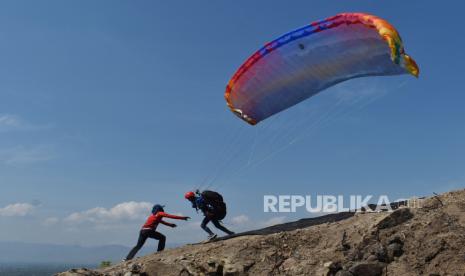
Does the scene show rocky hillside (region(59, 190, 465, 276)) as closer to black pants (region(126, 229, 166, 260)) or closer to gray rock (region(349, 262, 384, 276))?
gray rock (region(349, 262, 384, 276))

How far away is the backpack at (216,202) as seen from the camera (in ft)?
52.2

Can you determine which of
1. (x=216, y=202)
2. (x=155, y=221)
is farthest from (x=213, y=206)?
(x=155, y=221)

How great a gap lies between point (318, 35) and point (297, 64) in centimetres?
162

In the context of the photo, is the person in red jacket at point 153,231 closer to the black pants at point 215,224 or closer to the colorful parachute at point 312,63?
the black pants at point 215,224

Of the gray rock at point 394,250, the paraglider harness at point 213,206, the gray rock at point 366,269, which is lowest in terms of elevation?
the gray rock at point 366,269

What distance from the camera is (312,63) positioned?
1641 centimetres

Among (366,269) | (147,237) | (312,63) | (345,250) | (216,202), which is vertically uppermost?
(312,63)

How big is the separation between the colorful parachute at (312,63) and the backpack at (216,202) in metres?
4.19

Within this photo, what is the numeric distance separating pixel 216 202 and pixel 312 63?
19.7 ft

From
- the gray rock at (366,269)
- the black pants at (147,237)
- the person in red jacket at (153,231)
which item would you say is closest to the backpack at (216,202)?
the person in red jacket at (153,231)

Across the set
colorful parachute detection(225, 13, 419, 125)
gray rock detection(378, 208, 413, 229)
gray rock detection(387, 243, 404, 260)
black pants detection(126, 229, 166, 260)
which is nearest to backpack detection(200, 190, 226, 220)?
black pants detection(126, 229, 166, 260)

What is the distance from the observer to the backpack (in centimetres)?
→ 1590

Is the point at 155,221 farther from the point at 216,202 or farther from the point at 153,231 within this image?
the point at 216,202

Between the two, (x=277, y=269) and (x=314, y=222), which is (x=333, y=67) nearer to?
(x=314, y=222)
